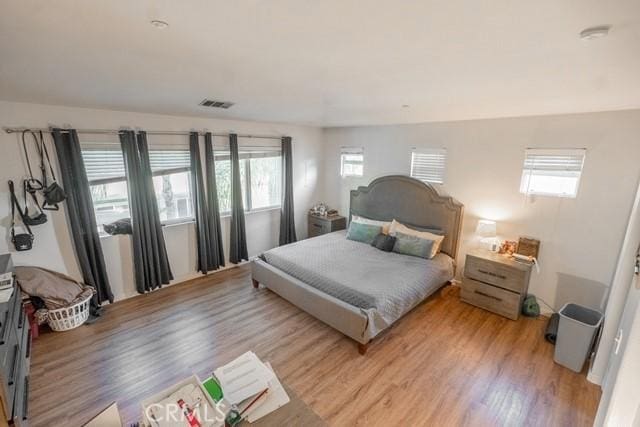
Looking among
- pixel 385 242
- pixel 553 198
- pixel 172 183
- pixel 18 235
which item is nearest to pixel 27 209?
pixel 18 235

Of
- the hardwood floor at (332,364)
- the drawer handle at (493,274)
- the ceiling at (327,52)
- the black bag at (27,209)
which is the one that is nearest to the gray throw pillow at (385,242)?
the hardwood floor at (332,364)

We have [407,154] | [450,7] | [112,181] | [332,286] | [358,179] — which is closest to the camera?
[450,7]

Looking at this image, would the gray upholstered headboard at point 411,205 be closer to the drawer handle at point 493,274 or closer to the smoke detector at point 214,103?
the drawer handle at point 493,274

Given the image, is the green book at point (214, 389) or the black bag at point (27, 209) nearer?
the green book at point (214, 389)

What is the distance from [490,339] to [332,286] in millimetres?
1690

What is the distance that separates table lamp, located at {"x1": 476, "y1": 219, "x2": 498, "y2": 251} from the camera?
132 inches

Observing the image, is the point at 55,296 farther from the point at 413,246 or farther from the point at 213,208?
the point at 413,246

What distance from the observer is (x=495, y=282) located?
10.6ft

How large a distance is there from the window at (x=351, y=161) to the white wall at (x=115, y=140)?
61cm

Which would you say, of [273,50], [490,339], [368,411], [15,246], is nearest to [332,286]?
[368,411]

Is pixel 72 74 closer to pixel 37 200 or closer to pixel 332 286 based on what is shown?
pixel 37 200

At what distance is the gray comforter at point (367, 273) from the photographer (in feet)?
8.97

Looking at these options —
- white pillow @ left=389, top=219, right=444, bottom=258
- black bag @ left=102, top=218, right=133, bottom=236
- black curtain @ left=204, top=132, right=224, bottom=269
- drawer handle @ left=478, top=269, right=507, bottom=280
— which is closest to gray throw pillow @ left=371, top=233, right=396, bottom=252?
white pillow @ left=389, top=219, right=444, bottom=258

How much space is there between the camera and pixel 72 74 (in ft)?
6.51
